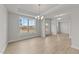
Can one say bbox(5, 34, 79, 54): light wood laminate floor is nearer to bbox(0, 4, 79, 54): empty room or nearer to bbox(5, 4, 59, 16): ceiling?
bbox(0, 4, 79, 54): empty room

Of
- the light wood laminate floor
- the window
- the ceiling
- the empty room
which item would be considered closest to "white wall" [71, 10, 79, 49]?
the empty room

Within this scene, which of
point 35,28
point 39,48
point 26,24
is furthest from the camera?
point 35,28

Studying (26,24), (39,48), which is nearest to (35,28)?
(26,24)

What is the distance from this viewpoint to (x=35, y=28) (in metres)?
7.57

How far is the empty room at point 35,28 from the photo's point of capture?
274 cm

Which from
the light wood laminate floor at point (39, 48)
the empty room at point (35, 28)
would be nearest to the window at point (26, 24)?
the empty room at point (35, 28)

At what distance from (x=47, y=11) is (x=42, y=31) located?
3.49 m

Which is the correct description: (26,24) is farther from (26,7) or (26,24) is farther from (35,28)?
(26,7)

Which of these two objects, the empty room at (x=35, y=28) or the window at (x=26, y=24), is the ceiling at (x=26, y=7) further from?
the window at (x=26, y=24)

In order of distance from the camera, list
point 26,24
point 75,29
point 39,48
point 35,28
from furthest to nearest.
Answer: point 35,28, point 26,24, point 75,29, point 39,48

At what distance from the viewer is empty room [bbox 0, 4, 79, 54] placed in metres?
2.74
